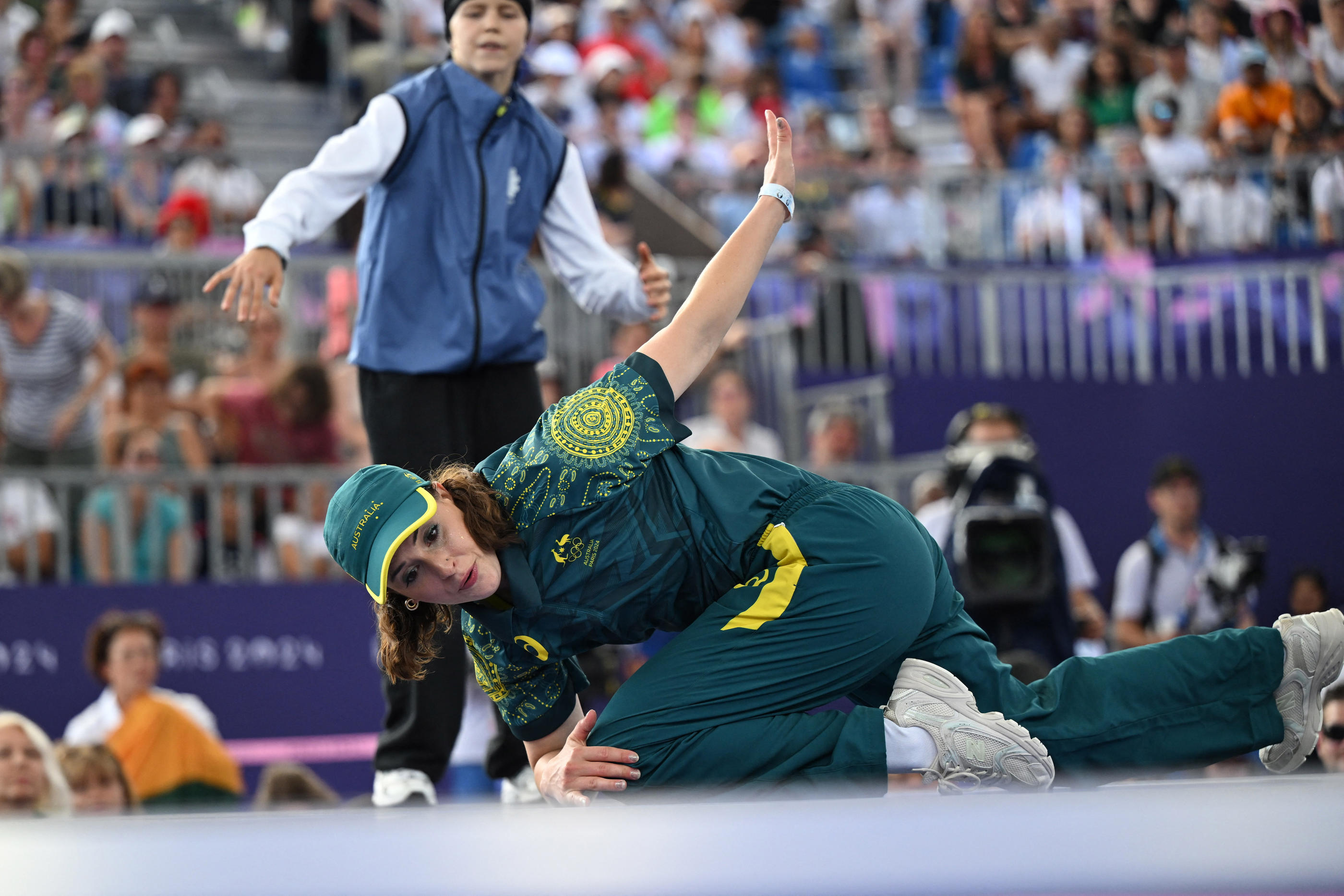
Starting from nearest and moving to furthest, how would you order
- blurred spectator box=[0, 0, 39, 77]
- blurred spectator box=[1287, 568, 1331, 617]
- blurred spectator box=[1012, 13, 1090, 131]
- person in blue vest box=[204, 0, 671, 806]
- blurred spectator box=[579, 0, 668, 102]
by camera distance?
person in blue vest box=[204, 0, 671, 806] → blurred spectator box=[1287, 568, 1331, 617] → blurred spectator box=[0, 0, 39, 77] → blurred spectator box=[579, 0, 668, 102] → blurred spectator box=[1012, 13, 1090, 131]

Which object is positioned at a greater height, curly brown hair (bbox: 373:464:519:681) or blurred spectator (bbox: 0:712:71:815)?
curly brown hair (bbox: 373:464:519:681)

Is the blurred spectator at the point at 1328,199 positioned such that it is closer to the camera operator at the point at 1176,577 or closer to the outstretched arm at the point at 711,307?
the camera operator at the point at 1176,577

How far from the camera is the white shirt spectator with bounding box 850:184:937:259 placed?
9867 millimetres

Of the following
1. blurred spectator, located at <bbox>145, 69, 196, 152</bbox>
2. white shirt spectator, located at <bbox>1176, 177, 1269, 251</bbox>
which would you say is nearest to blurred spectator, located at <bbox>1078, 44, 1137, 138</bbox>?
white shirt spectator, located at <bbox>1176, 177, 1269, 251</bbox>

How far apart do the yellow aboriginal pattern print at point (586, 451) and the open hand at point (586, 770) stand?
41 centimetres

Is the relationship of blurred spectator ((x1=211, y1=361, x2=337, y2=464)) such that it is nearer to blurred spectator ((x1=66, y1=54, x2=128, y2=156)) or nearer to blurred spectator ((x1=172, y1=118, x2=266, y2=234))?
blurred spectator ((x1=172, y1=118, x2=266, y2=234))

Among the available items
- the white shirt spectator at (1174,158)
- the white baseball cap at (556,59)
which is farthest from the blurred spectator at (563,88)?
the white shirt spectator at (1174,158)

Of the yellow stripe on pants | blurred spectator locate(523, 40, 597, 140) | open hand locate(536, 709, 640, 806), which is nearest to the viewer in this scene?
open hand locate(536, 709, 640, 806)

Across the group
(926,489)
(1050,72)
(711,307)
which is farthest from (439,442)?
(1050,72)

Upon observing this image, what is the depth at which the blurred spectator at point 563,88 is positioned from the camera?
33.1ft

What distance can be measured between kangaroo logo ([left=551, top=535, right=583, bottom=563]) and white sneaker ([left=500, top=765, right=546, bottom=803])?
2.93ft

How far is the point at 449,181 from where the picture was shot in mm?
3611

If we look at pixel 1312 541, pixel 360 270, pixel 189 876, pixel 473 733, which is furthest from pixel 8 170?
pixel 189 876

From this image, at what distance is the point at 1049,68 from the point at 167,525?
24.5 ft
